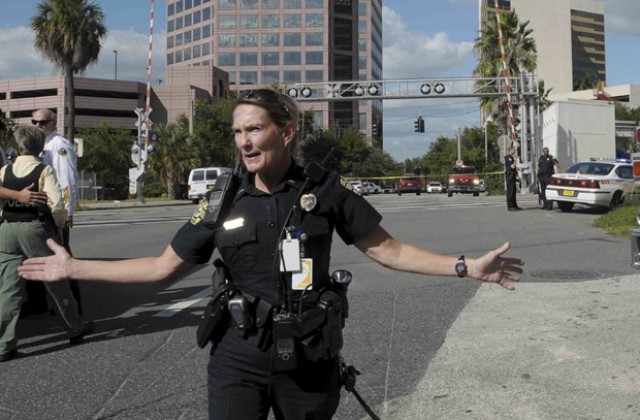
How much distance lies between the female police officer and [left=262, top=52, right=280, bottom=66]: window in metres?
112

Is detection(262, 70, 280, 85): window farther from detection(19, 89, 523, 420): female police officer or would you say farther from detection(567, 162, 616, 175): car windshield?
detection(19, 89, 523, 420): female police officer

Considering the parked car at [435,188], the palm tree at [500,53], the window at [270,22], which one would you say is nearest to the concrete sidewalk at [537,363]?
the palm tree at [500,53]

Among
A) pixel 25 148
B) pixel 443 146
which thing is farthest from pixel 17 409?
pixel 443 146

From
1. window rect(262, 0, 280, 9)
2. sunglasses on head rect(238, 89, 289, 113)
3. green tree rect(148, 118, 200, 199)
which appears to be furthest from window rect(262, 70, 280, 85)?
sunglasses on head rect(238, 89, 289, 113)

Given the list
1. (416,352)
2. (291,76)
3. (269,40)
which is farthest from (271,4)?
(416,352)

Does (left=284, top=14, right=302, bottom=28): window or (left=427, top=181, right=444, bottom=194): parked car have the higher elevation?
(left=284, top=14, right=302, bottom=28): window

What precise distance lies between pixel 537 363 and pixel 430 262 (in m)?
2.52

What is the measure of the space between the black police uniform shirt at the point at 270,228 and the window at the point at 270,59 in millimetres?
112415

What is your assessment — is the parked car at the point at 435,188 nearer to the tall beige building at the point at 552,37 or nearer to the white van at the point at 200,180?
the white van at the point at 200,180

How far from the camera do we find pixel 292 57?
111 meters

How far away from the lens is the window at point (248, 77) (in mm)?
112500

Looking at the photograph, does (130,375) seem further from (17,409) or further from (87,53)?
(87,53)

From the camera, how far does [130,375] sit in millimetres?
4602

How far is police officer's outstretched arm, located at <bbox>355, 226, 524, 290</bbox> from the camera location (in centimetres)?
261
